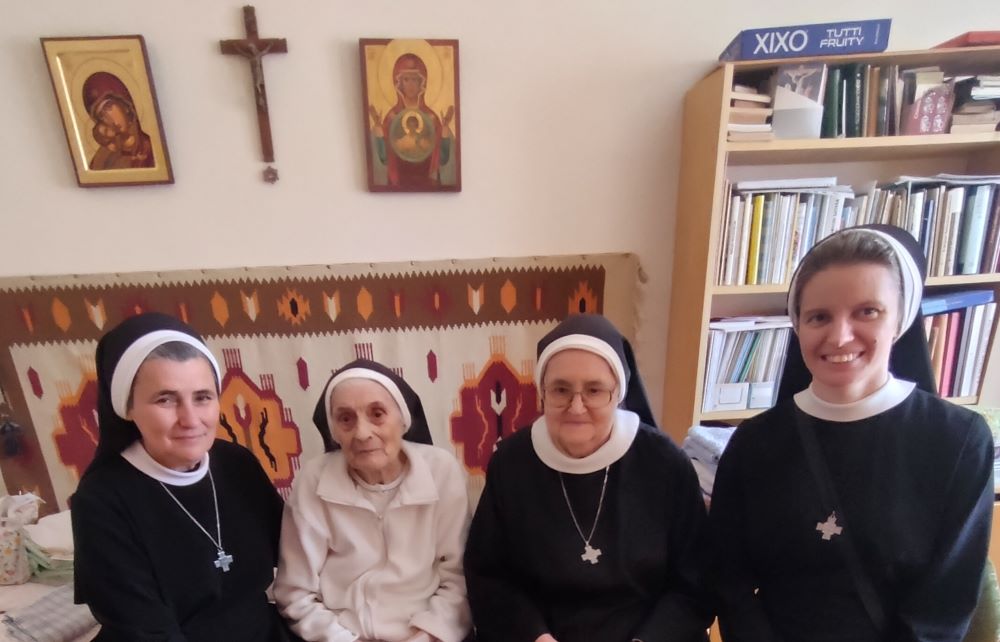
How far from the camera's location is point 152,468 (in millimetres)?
1344

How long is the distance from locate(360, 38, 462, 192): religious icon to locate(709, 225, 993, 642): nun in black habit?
126 centimetres

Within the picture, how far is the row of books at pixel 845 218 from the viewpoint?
182cm

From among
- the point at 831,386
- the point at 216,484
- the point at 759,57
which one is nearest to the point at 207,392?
the point at 216,484

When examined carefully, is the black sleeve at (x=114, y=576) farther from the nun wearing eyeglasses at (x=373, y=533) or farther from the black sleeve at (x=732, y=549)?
the black sleeve at (x=732, y=549)

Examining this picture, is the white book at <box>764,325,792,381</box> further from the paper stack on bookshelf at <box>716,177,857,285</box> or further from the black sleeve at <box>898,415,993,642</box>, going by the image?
the black sleeve at <box>898,415,993,642</box>

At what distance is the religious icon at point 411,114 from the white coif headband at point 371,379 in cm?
80

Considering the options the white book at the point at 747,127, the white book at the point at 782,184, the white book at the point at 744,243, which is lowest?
the white book at the point at 744,243

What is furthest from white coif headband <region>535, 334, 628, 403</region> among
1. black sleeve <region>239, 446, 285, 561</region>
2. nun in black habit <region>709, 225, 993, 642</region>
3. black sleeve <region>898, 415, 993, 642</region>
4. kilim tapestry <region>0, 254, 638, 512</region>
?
black sleeve <region>239, 446, 285, 561</region>

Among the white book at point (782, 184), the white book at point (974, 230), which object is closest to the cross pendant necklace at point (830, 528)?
the white book at point (782, 184)

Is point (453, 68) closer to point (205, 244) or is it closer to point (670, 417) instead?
point (205, 244)

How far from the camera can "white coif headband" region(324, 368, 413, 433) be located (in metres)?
1.46

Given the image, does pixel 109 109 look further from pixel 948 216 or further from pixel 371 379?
pixel 948 216

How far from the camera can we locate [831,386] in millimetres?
1152

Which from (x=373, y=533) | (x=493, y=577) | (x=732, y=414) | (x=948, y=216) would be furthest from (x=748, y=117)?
(x=373, y=533)
